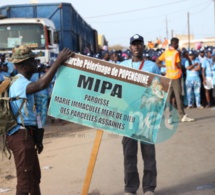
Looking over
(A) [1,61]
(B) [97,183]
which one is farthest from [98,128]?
(A) [1,61]

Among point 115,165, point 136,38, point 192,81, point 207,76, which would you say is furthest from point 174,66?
point 136,38

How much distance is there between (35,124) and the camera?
14.1 feet

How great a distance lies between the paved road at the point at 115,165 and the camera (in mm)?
5700

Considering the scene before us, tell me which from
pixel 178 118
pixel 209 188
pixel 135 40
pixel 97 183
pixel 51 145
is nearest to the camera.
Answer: pixel 135 40

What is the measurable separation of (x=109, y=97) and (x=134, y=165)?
1104 mm

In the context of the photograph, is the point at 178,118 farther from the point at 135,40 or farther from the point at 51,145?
the point at 135,40

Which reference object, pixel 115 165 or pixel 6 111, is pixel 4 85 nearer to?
pixel 6 111

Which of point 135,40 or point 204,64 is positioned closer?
point 135,40

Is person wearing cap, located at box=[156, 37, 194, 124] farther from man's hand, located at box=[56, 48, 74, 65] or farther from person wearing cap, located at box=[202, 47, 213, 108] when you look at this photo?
man's hand, located at box=[56, 48, 74, 65]

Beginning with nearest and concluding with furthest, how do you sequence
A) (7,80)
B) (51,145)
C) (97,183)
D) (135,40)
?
(7,80) → (135,40) → (97,183) → (51,145)

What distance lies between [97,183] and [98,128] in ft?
5.75

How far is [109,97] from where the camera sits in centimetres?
441

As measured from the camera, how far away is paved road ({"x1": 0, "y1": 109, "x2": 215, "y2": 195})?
5.70 metres

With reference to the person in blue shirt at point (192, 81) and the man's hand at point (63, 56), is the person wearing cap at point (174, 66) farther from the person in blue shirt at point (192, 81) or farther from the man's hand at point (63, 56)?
the man's hand at point (63, 56)
